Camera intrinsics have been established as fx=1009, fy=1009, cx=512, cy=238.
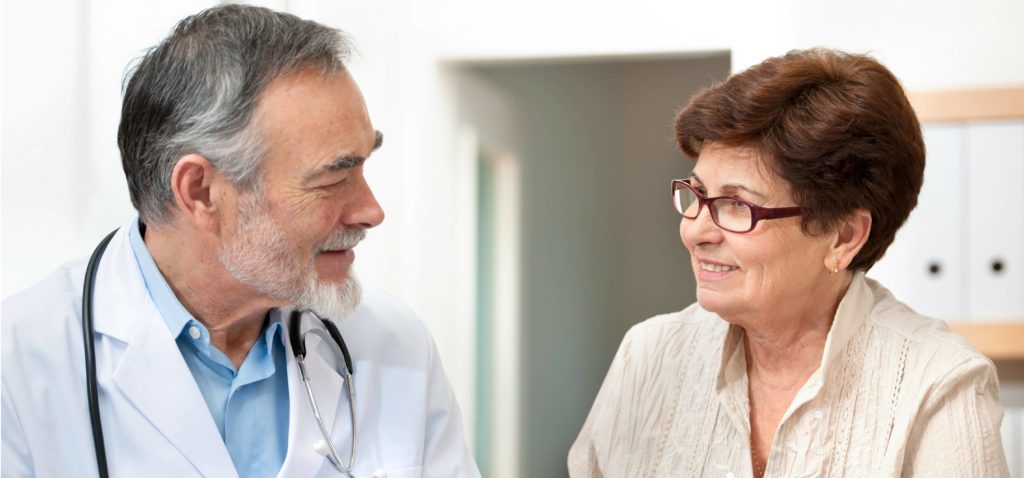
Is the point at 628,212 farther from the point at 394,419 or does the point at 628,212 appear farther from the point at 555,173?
the point at 394,419

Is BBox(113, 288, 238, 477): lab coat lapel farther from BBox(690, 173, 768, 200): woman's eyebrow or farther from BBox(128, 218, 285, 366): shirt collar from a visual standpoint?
BBox(690, 173, 768, 200): woman's eyebrow

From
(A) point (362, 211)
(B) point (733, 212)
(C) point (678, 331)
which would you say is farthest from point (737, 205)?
(A) point (362, 211)

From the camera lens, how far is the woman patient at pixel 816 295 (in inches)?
57.5

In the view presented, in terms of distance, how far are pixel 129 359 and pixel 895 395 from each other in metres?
1.08

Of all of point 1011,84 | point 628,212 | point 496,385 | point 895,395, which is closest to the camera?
point 895,395

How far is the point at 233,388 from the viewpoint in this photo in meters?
1.33

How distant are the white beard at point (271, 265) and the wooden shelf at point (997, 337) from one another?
4.87 ft

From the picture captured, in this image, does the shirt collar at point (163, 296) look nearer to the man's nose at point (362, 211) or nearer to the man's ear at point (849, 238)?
the man's nose at point (362, 211)

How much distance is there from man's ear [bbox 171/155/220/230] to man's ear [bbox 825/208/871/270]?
2.95ft

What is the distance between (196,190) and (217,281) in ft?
0.40

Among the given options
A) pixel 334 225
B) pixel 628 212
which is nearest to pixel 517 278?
pixel 628 212

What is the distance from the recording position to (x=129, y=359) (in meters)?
1.26

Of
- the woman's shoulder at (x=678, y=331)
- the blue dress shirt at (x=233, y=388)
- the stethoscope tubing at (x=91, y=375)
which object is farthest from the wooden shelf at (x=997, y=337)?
the stethoscope tubing at (x=91, y=375)

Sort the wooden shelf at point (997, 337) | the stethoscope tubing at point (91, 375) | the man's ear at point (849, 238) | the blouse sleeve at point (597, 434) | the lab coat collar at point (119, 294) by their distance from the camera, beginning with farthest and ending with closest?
the wooden shelf at point (997, 337) → the blouse sleeve at point (597, 434) → the man's ear at point (849, 238) → the lab coat collar at point (119, 294) → the stethoscope tubing at point (91, 375)
